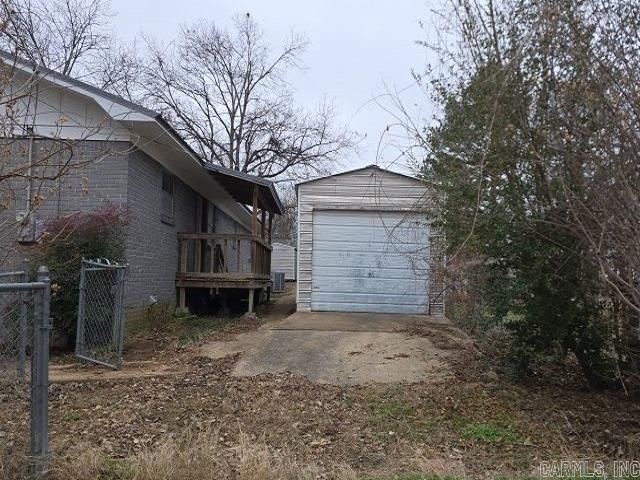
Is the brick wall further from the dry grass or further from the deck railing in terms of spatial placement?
the dry grass

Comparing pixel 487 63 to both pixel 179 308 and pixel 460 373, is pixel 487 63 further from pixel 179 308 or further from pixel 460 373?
pixel 179 308

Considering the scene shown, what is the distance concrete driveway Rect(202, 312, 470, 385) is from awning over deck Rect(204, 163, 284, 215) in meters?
3.77

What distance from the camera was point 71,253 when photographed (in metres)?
9.49

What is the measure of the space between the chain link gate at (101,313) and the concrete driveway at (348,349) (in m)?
1.38

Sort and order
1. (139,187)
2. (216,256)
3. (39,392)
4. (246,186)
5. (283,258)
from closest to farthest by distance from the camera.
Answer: (39,392), (139,187), (246,186), (216,256), (283,258)

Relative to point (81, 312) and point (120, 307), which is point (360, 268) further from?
point (81, 312)

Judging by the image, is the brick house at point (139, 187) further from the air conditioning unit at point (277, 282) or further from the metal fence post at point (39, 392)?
the air conditioning unit at point (277, 282)

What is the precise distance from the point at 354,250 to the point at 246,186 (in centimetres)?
426

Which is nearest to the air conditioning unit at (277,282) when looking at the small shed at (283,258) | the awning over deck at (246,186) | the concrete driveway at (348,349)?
the awning over deck at (246,186)

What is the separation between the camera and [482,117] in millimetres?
6121

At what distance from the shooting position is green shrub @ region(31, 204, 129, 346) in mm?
9391

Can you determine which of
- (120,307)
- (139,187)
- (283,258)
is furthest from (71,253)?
(283,258)

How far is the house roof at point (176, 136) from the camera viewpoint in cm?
654

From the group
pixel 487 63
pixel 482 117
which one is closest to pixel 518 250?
pixel 482 117
